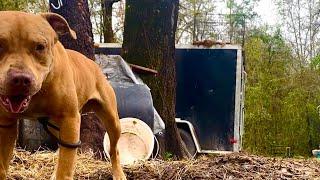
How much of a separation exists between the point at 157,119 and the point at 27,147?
172 cm

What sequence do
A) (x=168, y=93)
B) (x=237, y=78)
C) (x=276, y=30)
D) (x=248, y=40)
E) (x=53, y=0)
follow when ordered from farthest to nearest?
(x=276, y=30) → (x=248, y=40) → (x=237, y=78) → (x=168, y=93) → (x=53, y=0)

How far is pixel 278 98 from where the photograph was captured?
27109 mm

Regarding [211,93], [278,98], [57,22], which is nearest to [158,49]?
[211,93]

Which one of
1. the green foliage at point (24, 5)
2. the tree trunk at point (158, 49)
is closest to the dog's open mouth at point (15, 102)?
the tree trunk at point (158, 49)

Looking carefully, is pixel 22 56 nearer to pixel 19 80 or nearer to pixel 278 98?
pixel 19 80

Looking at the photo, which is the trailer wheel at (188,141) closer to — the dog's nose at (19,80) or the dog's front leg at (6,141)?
the dog's front leg at (6,141)

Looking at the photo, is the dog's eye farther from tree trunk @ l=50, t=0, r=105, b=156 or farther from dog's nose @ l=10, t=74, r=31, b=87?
tree trunk @ l=50, t=0, r=105, b=156

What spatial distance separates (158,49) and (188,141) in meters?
1.84

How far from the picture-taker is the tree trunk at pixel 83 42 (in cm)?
730

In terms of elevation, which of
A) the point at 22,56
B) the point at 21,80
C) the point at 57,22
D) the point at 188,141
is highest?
the point at 57,22

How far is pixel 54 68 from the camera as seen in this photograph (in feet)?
13.7

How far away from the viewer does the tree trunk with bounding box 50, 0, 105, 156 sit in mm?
7297

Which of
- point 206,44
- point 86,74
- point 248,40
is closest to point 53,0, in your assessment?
point 86,74

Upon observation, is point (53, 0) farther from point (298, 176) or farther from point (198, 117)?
point (198, 117)
